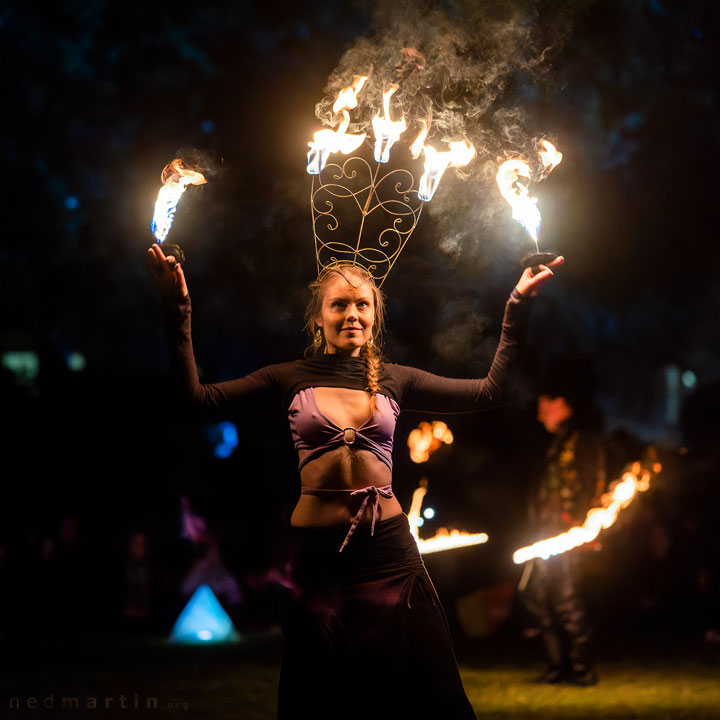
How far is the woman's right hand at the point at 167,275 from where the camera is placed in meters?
3.04

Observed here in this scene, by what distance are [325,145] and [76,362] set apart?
22.0 ft

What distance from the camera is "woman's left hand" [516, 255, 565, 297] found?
324cm

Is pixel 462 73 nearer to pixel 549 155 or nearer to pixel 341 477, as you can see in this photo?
pixel 549 155

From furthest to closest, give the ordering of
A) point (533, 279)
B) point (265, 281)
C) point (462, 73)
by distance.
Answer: point (265, 281)
point (462, 73)
point (533, 279)

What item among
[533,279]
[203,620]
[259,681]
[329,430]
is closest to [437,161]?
[533,279]

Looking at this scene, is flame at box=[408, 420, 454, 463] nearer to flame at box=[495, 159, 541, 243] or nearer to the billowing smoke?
the billowing smoke

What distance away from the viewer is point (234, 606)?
8.52 m

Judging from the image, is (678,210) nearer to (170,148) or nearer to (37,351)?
(170,148)

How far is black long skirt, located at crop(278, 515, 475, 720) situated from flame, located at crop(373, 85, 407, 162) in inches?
67.6

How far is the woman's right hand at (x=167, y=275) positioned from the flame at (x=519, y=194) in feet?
4.51

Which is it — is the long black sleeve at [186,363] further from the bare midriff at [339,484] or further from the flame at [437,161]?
the flame at [437,161]

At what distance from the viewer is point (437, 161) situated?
3.94m

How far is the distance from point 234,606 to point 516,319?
6.07 meters

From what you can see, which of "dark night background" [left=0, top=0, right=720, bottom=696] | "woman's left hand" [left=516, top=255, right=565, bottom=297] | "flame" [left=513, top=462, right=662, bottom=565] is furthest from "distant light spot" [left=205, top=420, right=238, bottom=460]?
"woman's left hand" [left=516, top=255, right=565, bottom=297]
